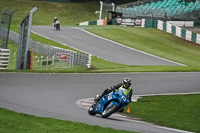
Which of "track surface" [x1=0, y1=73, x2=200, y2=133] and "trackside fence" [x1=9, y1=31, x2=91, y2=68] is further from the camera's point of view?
"trackside fence" [x1=9, y1=31, x2=91, y2=68]

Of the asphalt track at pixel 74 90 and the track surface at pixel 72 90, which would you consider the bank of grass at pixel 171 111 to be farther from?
the track surface at pixel 72 90

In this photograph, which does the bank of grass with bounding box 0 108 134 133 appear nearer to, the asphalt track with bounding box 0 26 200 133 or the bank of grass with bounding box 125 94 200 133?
the asphalt track with bounding box 0 26 200 133

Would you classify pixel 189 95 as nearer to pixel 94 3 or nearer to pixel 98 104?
pixel 98 104

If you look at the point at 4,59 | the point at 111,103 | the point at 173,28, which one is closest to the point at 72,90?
the point at 111,103

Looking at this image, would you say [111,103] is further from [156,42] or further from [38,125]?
[156,42]

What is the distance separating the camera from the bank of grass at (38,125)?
1184 centimetres

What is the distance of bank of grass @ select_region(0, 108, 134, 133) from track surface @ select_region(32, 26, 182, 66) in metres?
26.4

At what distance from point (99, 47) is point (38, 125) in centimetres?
3462

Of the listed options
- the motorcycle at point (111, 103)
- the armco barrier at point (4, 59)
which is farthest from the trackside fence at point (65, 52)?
the motorcycle at point (111, 103)

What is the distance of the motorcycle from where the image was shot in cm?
1573

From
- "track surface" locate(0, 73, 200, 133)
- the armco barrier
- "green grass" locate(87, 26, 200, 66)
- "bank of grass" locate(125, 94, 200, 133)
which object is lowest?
"bank of grass" locate(125, 94, 200, 133)

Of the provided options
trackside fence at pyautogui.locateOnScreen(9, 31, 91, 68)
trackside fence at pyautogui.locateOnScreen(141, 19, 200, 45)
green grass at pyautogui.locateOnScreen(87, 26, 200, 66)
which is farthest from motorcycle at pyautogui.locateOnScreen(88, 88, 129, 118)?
trackside fence at pyautogui.locateOnScreen(141, 19, 200, 45)

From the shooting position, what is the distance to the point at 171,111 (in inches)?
729

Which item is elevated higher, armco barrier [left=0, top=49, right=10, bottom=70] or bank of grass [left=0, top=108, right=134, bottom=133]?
armco barrier [left=0, top=49, right=10, bottom=70]
